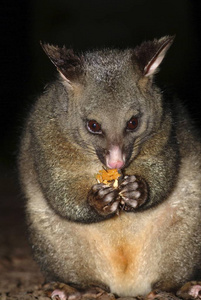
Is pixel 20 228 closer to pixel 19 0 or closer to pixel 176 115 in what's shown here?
pixel 176 115

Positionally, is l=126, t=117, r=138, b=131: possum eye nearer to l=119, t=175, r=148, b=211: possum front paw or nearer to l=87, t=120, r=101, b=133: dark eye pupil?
l=87, t=120, r=101, b=133: dark eye pupil

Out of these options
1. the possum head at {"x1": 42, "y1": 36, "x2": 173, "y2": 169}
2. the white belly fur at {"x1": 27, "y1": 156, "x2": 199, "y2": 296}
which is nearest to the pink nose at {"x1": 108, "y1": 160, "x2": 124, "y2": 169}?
the possum head at {"x1": 42, "y1": 36, "x2": 173, "y2": 169}

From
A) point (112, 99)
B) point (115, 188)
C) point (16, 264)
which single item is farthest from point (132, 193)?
point (16, 264)

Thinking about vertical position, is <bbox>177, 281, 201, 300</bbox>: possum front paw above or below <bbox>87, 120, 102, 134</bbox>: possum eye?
below

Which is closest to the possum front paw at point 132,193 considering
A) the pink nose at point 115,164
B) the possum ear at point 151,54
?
the pink nose at point 115,164

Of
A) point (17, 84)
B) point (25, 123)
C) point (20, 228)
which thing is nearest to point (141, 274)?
point (25, 123)

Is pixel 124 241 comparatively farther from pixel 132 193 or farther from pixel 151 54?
pixel 151 54

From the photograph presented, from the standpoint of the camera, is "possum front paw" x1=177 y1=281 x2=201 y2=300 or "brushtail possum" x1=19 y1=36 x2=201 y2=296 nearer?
"brushtail possum" x1=19 y1=36 x2=201 y2=296
